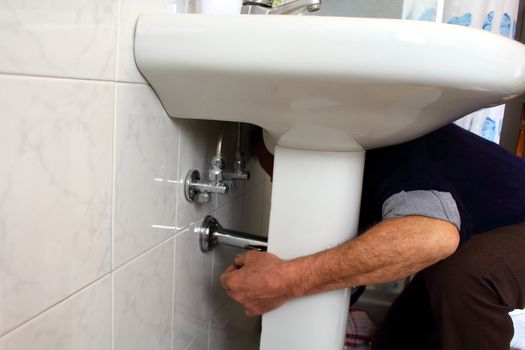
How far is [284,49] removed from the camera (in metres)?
0.49

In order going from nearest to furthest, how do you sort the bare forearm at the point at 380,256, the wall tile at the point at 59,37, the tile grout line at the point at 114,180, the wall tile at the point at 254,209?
the wall tile at the point at 59,37
the tile grout line at the point at 114,180
the bare forearm at the point at 380,256
the wall tile at the point at 254,209

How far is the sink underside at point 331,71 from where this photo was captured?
45 centimetres

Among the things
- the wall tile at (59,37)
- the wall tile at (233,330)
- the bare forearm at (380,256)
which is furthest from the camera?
the wall tile at (233,330)

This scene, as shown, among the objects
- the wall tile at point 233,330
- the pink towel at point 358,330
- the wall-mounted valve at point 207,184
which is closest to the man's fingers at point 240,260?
the wall-mounted valve at point 207,184

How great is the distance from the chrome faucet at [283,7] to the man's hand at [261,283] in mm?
400

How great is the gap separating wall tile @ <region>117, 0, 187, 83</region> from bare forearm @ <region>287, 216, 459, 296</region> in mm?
369

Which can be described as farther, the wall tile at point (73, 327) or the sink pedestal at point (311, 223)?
the sink pedestal at point (311, 223)

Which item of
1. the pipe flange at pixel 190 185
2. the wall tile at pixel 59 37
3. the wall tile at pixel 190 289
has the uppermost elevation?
the wall tile at pixel 59 37

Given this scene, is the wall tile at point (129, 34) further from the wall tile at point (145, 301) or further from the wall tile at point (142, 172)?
the wall tile at point (145, 301)

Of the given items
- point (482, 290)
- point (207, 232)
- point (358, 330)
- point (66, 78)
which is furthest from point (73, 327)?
point (358, 330)

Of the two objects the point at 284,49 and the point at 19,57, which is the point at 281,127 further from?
the point at 19,57

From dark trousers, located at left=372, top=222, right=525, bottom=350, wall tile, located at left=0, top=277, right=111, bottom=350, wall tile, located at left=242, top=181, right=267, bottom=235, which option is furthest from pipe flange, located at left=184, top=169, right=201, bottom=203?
dark trousers, located at left=372, top=222, right=525, bottom=350

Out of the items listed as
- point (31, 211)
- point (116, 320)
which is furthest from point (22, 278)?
point (116, 320)

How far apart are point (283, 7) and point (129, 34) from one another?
0.27 meters
